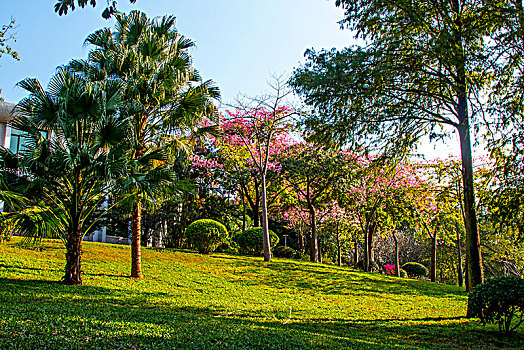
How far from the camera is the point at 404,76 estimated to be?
1010cm

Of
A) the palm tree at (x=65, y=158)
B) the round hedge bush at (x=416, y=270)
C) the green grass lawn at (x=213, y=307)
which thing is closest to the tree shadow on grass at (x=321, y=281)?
the green grass lawn at (x=213, y=307)

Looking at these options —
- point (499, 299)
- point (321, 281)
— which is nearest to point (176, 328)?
point (499, 299)

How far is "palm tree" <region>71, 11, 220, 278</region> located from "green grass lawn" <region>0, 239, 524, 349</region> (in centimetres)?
268

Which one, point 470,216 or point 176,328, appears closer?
point 176,328

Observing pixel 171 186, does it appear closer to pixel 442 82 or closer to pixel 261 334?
pixel 261 334

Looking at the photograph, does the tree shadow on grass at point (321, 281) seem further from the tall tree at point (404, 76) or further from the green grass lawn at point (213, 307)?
the tall tree at point (404, 76)

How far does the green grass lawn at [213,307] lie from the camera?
16.9 ft

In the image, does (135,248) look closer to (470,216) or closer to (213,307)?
(213,307)

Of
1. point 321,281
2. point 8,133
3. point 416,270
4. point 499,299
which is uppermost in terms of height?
point 8,133

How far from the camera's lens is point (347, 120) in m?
10.6

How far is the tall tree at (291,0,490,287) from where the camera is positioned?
9.10m

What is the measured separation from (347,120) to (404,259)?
31831 mm

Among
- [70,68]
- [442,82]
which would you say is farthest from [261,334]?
[70,68]

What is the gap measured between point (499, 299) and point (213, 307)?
5.85 metres
